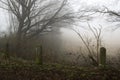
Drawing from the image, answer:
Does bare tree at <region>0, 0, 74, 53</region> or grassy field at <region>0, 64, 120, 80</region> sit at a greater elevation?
bare tree at <region>0, 0, 74, 53</region>

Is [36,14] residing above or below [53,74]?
above

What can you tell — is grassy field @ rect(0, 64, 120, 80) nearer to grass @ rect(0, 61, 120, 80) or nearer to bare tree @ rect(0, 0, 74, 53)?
grass @ rect(0, 61, 120, 80)

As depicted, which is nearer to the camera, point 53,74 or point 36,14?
point 53,74

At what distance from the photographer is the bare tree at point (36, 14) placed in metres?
26.1

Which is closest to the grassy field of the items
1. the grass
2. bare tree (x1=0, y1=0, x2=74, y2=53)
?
the grass

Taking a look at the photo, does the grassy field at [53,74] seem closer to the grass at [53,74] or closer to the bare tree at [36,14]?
the grass at [53,74]

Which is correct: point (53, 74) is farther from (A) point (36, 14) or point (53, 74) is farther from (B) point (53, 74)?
(A) point (36, 14)

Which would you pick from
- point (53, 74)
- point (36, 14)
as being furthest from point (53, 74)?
point (36, 14)

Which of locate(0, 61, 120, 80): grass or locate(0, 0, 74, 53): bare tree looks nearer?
locate(0, 61, 120, 80): grass

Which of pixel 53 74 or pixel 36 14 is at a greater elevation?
pixel 36 14

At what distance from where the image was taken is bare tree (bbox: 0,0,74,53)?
26.1m

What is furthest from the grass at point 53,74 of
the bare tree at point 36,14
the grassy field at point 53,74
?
the bare tree at point 36,14

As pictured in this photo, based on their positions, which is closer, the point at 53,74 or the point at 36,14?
the point at 53,74

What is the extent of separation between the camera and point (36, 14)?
87.5 ft
